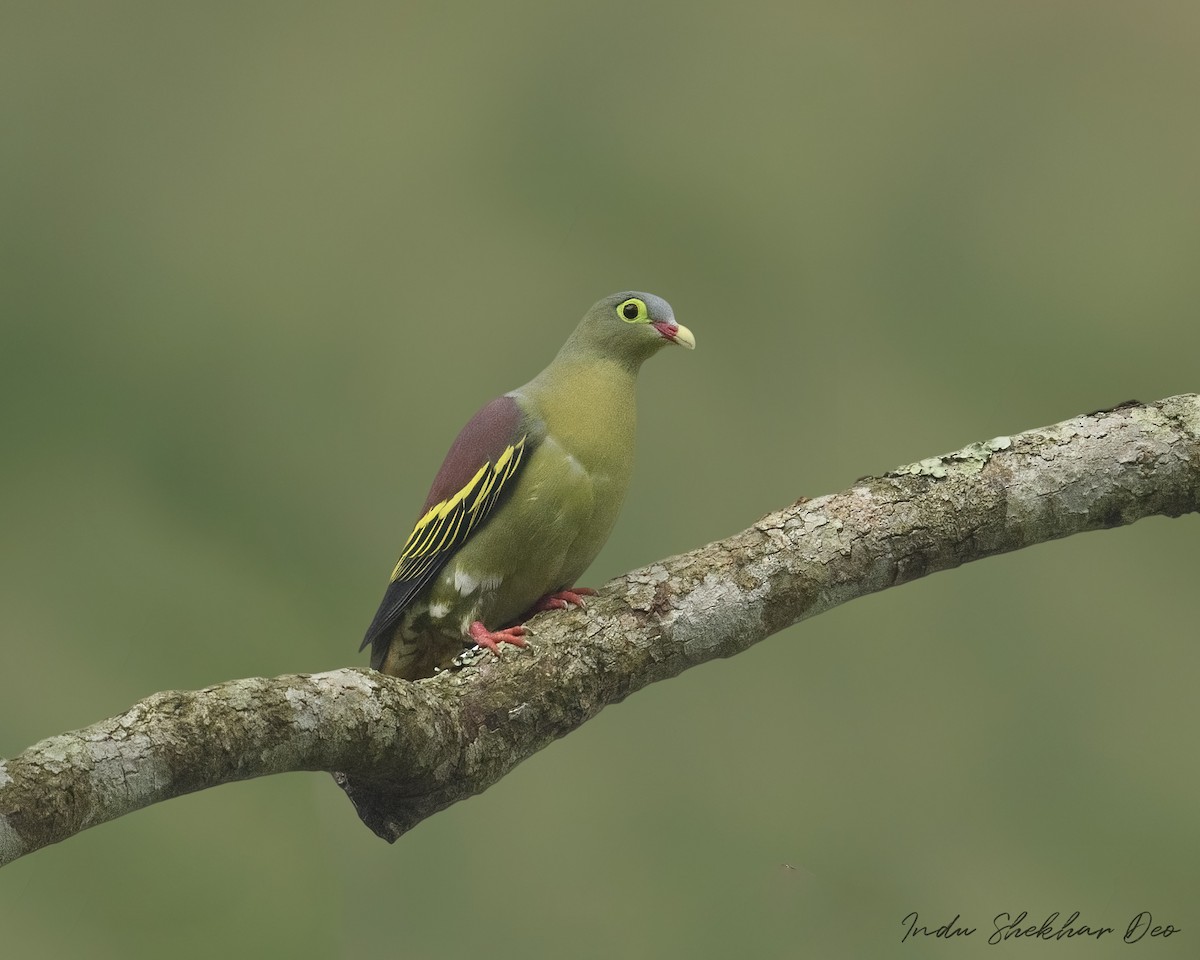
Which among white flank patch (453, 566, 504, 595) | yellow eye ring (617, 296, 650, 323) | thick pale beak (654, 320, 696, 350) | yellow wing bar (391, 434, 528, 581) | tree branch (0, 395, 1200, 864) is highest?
yellow eye ring (617, 296, 650, 323)

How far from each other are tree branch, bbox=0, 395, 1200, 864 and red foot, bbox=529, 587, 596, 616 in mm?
195

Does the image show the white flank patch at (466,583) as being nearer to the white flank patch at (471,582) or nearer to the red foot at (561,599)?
the white flank patch at (471,582)

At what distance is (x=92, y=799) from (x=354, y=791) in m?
0.84

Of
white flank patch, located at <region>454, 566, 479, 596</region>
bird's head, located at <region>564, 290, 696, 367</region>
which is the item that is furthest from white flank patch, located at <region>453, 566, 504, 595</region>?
bird's head, located at <region>564, 290, 696, 367</region>

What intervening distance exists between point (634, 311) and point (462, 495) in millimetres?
716

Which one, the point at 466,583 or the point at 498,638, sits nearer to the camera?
the point at 498,638

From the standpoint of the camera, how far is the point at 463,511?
3279 millimetres

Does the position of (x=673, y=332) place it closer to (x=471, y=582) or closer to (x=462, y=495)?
(x=462, y=495)

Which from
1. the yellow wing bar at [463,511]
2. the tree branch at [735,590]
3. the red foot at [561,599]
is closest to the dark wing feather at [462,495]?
the yellow wing bar at [463,511]

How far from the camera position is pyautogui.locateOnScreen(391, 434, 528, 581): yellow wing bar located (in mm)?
3256

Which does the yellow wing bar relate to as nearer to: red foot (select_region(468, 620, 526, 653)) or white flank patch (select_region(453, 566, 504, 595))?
white flank patch (select_region(453, 566, 504, 595))

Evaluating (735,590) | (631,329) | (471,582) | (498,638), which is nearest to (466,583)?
(471,582)

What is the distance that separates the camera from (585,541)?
130 inches

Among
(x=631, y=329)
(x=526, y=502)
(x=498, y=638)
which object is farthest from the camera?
(x=631, y=329)
